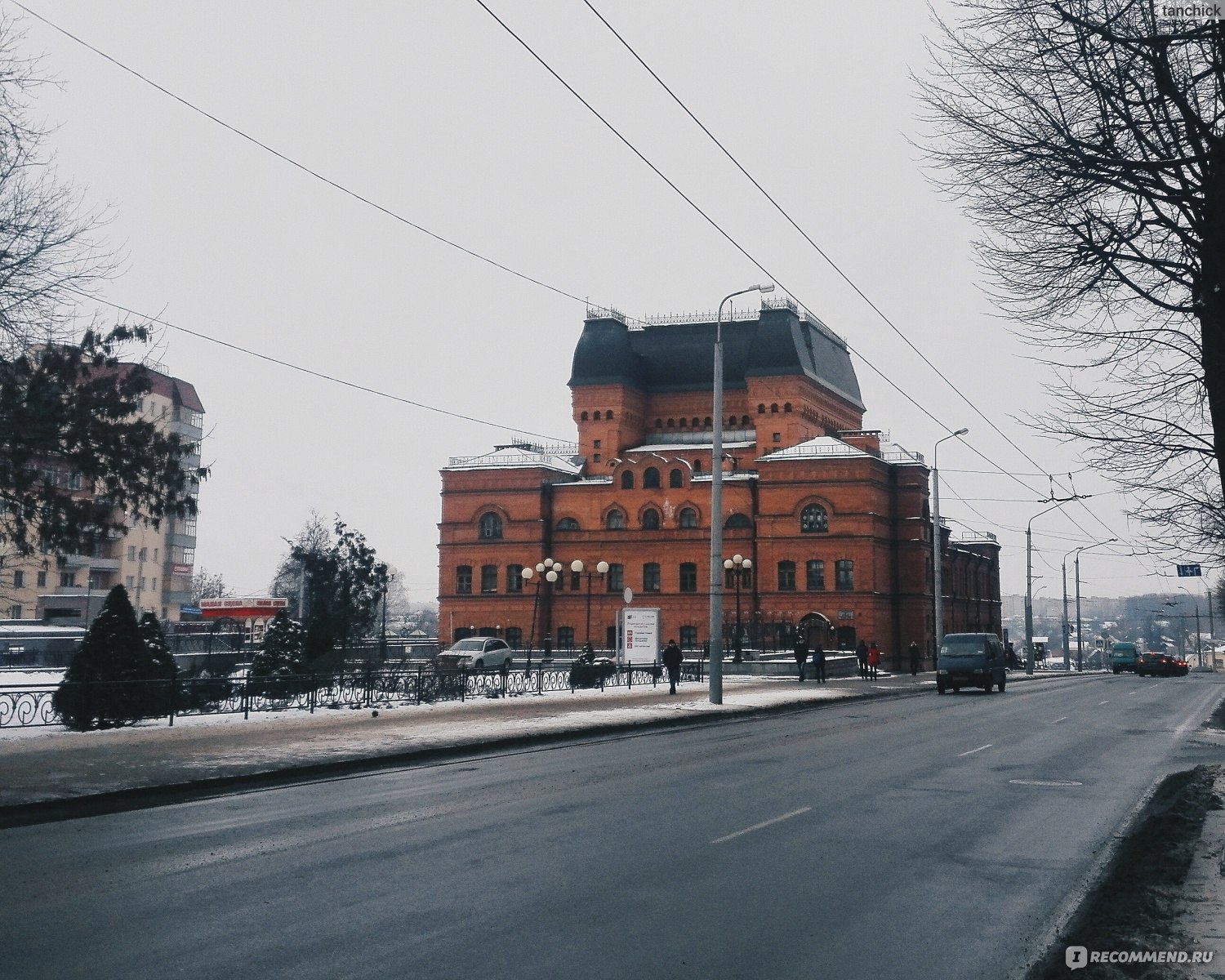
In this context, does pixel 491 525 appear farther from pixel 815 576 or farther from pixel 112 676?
pixel 112 676

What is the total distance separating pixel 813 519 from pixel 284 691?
150ft

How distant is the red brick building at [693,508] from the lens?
219ft

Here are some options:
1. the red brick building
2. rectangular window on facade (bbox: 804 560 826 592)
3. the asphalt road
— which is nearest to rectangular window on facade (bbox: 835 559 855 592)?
the red brick building

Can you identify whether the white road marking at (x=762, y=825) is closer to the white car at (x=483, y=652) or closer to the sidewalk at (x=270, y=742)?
the sidewalk at (x=270, y=742)

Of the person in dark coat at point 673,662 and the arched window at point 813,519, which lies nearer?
the person in dark coat at point 673,662

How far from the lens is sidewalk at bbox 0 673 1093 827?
12836 mm

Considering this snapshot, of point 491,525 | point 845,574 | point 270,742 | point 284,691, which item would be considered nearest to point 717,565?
point 284,691

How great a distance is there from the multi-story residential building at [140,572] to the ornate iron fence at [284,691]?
4334cm

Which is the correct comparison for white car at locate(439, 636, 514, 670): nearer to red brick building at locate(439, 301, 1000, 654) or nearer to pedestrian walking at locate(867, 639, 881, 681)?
red brick building at locate(439, 301, 1000, 654)

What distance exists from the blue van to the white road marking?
28676mm

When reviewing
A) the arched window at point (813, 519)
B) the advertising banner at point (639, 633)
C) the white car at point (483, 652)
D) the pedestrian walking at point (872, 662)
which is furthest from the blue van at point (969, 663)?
the arched window at point (813, 519)

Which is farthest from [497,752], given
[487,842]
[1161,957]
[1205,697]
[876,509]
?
[876,509]

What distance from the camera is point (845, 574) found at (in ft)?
218

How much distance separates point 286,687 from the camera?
84.3 feet
